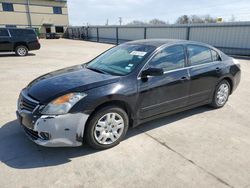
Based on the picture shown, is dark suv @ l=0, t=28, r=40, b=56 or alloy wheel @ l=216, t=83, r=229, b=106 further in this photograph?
dark suv @ l=0, t=28, r=40, b=56

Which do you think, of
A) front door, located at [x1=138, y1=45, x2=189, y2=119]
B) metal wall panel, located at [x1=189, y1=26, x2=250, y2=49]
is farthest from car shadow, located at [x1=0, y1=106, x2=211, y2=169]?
metal wall panel, located at [x1=189, y1=26, x2=250, y2=49]

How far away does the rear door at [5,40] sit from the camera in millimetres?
12674

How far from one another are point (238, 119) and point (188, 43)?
1788 mm

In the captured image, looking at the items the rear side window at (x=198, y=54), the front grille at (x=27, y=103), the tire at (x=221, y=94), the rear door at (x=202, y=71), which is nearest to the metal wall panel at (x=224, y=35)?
the tire at (x=221, y=94)

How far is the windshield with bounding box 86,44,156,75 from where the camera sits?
3.57 metres

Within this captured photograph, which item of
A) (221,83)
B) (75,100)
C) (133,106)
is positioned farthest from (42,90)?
(221,83)

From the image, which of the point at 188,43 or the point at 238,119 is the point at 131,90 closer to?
the point at 188,43

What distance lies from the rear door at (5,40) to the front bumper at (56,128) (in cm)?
1168

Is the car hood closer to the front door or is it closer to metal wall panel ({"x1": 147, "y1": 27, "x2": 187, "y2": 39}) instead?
the front door

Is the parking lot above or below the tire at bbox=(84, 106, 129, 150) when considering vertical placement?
below

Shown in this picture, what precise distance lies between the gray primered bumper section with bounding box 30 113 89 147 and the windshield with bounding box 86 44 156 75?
1024mm

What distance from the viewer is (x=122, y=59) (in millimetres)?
3883

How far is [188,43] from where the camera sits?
4223mm

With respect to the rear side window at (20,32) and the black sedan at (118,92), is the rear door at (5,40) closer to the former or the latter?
the rear side window at (20,32)
